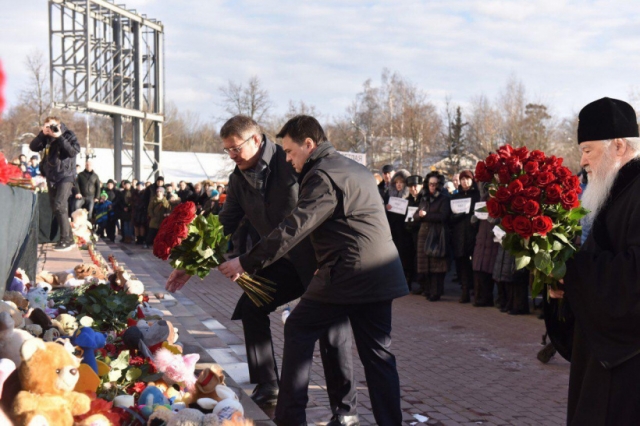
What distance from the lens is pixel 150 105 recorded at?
3647 cm

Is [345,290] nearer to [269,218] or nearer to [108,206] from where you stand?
[269,218]

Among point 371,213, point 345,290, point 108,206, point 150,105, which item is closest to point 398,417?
point 345,290

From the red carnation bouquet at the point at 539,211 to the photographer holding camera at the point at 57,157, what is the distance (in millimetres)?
8571

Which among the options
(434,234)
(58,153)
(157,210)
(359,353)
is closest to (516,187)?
(359,353)

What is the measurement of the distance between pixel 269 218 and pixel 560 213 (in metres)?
2.63

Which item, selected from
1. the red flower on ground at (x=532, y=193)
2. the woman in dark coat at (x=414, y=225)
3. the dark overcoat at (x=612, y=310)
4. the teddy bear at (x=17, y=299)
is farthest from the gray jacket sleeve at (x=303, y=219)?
the woman in dark coat at (x=414, y=225)

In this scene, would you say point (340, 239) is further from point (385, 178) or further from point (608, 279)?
point (385, 178)

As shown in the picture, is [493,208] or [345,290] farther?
[345,290]

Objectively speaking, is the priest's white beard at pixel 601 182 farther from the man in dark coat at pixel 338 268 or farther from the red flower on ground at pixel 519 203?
the man in dark coat at pixel 338 268

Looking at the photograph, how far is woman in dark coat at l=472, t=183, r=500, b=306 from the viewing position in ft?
33.8

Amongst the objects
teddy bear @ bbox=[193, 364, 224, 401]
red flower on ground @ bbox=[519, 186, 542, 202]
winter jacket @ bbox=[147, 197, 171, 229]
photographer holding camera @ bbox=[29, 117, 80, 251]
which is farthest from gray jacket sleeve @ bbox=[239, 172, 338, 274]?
winter jacket @ bbox=[147, 197, 171, 229]

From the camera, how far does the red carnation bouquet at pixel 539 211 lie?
2979 millimetres

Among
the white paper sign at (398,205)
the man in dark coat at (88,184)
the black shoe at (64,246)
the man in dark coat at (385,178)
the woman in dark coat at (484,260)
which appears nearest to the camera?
the woman in dark coat at (484,260)

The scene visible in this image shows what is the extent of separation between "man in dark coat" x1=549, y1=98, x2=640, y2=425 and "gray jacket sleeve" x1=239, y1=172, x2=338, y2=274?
1.52m
